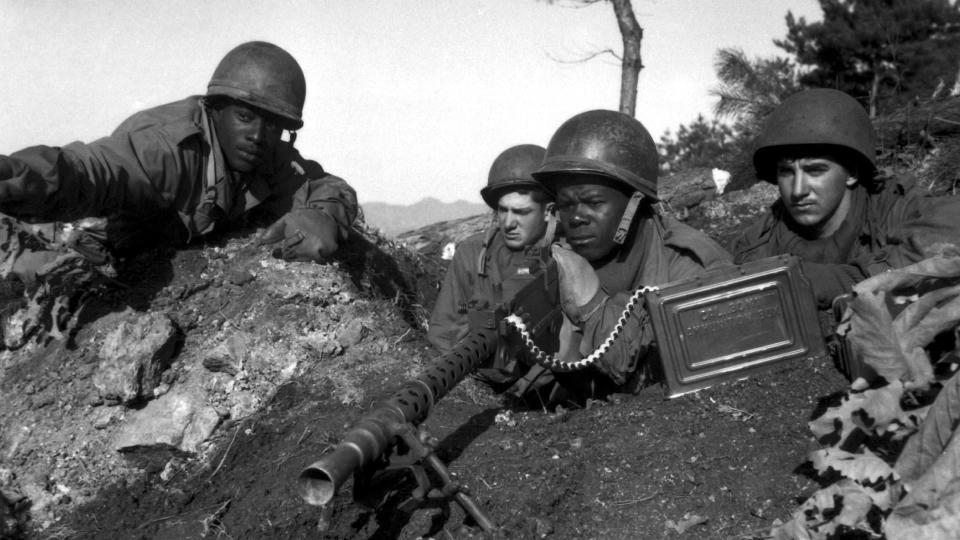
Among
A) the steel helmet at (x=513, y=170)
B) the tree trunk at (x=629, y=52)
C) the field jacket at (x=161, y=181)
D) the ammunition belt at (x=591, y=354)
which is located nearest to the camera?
the ammunition belt at (x=591, y=354)

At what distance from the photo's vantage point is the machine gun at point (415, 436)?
2.82m

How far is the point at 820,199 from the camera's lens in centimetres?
559

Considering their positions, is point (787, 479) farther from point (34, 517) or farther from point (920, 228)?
point (34, 517)

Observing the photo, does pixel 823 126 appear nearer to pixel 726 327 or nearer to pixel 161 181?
pixel 726 327

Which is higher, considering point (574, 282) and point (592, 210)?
point (592, 210)

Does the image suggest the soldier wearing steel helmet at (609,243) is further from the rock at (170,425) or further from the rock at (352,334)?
the rock at (170,425)

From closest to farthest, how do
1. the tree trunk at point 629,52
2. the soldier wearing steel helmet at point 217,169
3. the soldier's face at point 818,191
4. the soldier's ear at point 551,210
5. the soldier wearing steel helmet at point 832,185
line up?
the soldier wearing steel helmet at point 217,169, the soldier wearing steel helmet at point 832,185, the soldier's face at point 818,191, the soldier's ear at point 551,210, the tree trunk at point 629,52

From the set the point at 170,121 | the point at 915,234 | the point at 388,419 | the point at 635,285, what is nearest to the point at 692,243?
the point at 635,285

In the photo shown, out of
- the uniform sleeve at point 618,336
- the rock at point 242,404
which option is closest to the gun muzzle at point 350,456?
the uniform sleeve at point 618,336

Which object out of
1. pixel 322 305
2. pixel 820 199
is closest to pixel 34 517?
pixel 322 305

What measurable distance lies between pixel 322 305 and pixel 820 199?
3.12m

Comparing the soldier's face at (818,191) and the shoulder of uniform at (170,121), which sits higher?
the shoulder of uniform at (170,121)

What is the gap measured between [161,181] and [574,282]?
2.50 meters

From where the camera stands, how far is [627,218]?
16.0ft
